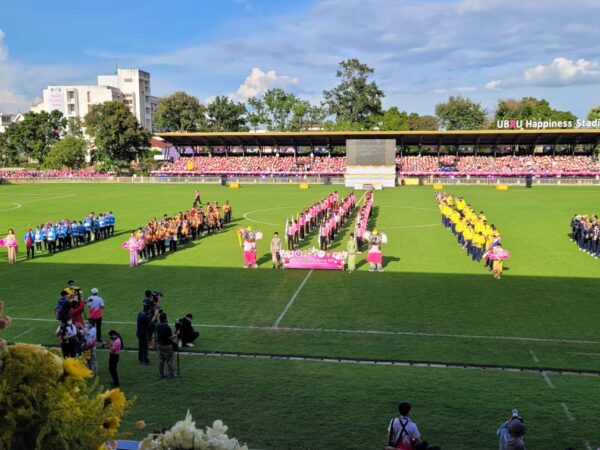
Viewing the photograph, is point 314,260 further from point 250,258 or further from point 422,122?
point 422,122

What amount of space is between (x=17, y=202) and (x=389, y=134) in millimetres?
39605

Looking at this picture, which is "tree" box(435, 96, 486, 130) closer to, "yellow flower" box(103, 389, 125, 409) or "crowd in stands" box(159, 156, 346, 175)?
"crowd in stands" box(159, 156, 346, 175)

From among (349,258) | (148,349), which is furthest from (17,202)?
(148,349)

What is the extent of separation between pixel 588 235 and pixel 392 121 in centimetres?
7784

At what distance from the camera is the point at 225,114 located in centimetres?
9894

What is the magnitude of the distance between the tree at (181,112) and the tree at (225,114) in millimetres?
1864

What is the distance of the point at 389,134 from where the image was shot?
64.6 metres

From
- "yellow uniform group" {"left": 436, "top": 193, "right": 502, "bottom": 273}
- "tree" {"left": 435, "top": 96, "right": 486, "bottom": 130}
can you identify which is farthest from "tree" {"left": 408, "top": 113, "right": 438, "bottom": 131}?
"yellow uniform group" {"left": 436, "top": 193, "right": 502, "bottom": 273}

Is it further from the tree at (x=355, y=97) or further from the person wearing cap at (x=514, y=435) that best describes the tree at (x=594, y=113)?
the person wearing cap at (x=514, y=435)

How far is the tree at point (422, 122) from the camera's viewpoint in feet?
→ 360

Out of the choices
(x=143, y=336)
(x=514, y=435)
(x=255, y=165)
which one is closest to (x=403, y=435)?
(x=514, y=435)

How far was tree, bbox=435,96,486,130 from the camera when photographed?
104625mm

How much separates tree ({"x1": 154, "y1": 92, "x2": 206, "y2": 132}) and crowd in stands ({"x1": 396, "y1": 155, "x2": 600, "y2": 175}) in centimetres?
4394

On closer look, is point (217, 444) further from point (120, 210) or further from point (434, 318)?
point (120, 210)
